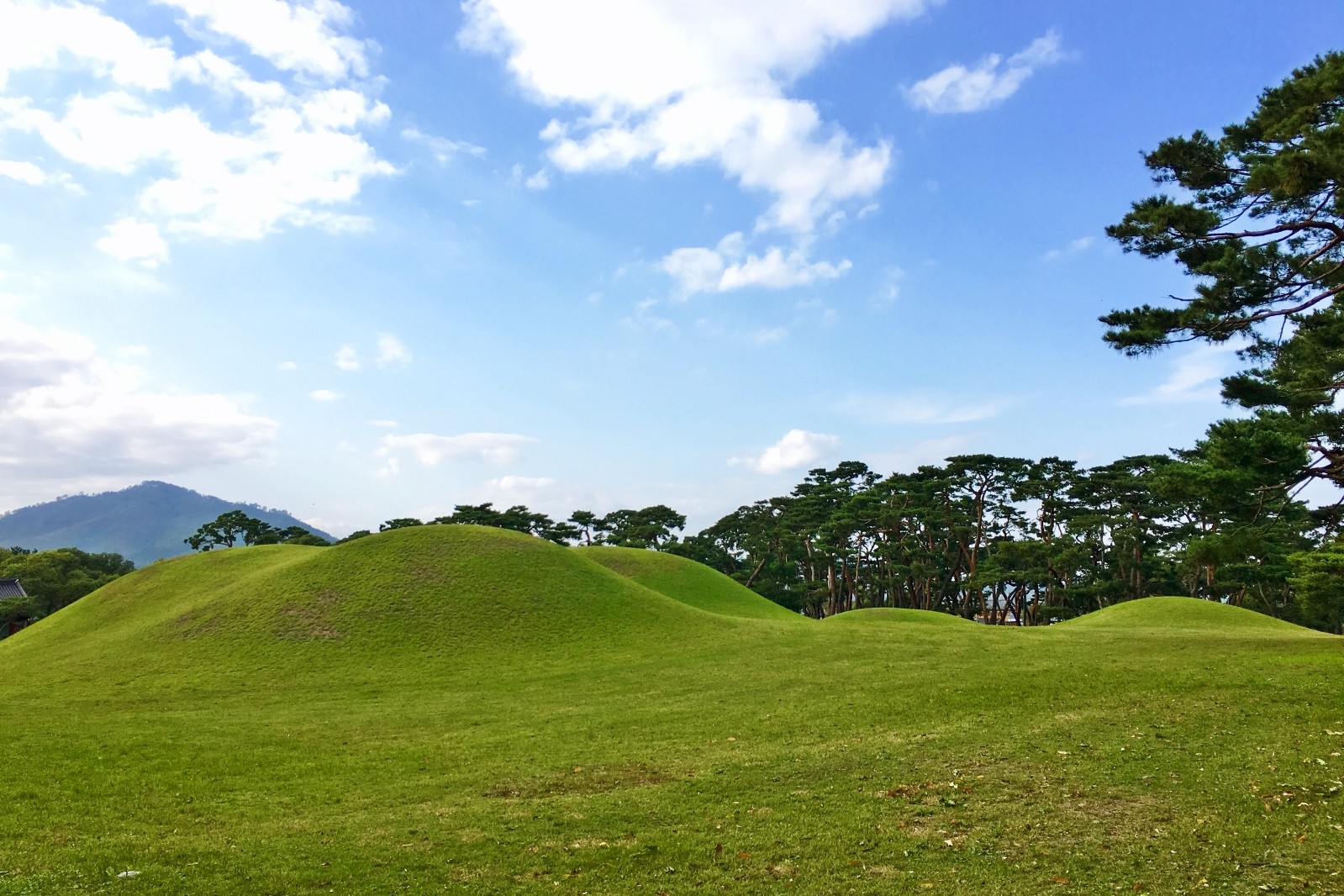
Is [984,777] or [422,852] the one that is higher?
[984,777]

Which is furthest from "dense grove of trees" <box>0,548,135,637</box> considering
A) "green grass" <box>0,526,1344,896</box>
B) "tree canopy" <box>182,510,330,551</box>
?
"green grass" <box>0,526,1344,896</box>

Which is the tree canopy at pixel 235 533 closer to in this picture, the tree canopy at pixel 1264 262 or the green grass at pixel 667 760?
the green grass at pixel 667 760

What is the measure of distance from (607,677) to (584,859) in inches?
737

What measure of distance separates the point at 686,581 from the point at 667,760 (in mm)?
45929

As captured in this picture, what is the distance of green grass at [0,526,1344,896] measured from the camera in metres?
9.42

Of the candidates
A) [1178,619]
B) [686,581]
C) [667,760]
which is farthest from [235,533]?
[1178,619]

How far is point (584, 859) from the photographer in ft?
32.8

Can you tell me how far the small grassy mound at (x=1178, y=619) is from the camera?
38.5 meters

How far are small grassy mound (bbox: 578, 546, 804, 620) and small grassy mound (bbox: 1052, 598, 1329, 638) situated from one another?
20.5 metres

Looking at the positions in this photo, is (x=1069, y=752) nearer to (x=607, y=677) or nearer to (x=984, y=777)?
(x=984, y=777)

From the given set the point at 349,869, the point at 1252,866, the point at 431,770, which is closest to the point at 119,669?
the point at 431,770

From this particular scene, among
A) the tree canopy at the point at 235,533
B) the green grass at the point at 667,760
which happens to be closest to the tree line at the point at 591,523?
the tree canopy at the point at 235,533

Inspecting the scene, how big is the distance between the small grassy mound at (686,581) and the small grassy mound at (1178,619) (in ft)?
67.4

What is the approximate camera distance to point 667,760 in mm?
15828
